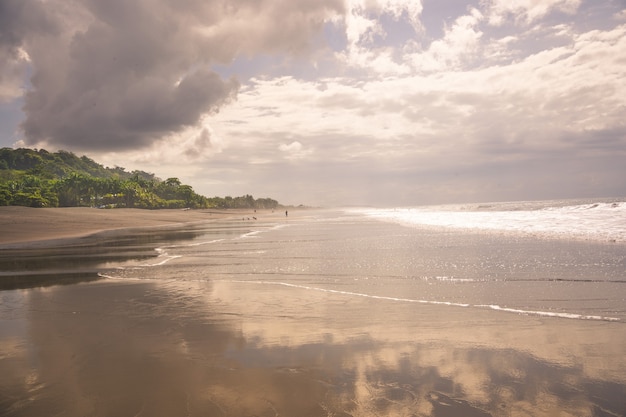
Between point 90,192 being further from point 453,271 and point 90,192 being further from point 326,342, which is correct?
point 326,342

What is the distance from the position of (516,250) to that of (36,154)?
241846 millimetres

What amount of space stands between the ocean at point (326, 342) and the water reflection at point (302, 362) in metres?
0.03

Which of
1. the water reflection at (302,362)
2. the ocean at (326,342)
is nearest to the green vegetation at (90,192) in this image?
the ocean at (326,342)

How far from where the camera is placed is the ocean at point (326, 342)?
543 centimetres

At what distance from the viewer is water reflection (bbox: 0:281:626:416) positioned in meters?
5.32

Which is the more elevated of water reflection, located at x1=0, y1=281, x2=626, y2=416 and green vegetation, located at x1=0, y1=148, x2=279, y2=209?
green vegetation, located at x1=0, y1=148, x2=279, y2=209

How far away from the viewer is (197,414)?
5.10 meters

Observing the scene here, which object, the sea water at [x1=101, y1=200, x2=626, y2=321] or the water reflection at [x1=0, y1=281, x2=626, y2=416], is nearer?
the water reflection at [x1=0, y1=281, x2=626, y2=416]

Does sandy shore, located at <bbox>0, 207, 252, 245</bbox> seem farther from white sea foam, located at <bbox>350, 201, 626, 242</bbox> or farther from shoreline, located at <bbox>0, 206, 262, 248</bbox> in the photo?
white sea foam, located at <bbox>350, 201, 626, 242</bbox>

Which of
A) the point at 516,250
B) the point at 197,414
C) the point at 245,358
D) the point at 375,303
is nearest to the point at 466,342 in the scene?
the point at 375,303

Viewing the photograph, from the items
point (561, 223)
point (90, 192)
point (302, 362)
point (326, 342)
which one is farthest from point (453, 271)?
point (90, 192)

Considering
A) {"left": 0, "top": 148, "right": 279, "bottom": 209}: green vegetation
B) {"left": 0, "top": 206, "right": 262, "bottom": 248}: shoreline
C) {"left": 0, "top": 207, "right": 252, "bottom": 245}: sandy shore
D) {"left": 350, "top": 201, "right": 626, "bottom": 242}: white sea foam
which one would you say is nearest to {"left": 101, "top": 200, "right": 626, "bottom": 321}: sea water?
{"left": 350, "top": 201, "right": 626, "bottom": 242}: white sea foam

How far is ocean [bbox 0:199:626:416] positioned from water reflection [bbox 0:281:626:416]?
32mm

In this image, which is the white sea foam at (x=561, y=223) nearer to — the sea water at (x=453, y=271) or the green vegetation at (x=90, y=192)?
the sea water at (x=453, y=271)
